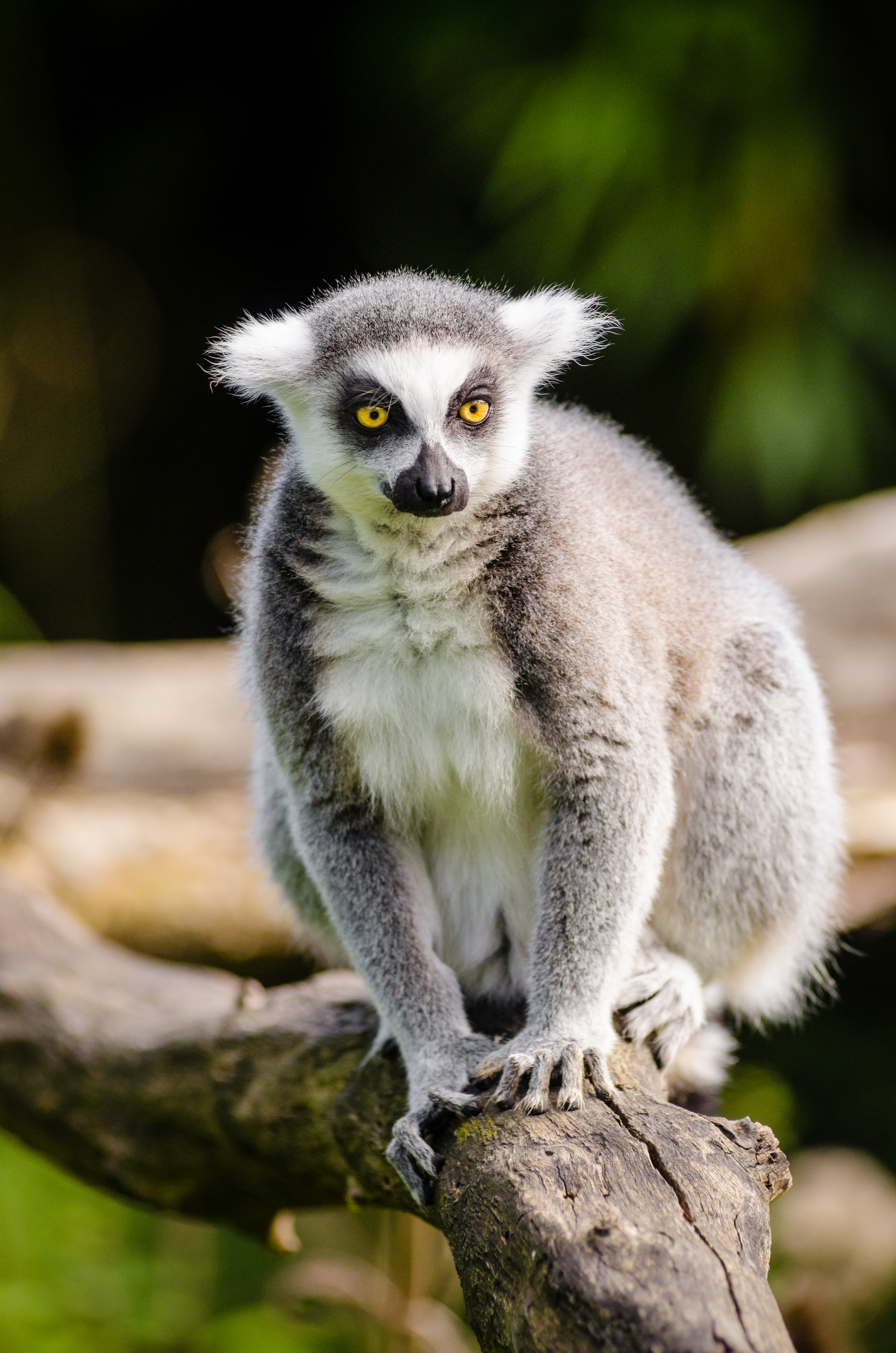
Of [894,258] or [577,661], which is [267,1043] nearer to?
[577,661]

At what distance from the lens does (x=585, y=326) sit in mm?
2453

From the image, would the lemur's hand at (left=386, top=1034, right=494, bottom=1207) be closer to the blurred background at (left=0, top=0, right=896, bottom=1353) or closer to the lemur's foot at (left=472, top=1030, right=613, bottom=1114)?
the lemur's foot at (left=472, top=1030, right=613, bottom=1114)

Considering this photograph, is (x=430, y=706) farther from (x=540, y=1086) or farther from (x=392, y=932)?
(x=540, y=1086)

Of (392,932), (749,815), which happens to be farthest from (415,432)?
(749,815)

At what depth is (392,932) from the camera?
88.8 inches

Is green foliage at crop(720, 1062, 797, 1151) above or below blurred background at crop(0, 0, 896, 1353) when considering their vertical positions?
below

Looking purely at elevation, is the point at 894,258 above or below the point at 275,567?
above

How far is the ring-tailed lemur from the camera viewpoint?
82.2 inches

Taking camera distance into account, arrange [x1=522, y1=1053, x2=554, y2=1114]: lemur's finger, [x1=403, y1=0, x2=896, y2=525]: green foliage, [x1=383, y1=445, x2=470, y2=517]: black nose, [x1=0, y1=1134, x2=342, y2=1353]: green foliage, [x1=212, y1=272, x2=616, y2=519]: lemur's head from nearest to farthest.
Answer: [x1=522, y1=1053, x2=554, y2=1114]: lemur's finger < [x1=383, y1=445, x2=470, y2=517]: black nose < [x1=212, y1=272, x2=616, y2=519]: lemur's head < [x1=0, y1=1134, x2=342, y2=1353]: green foliage < [x1=403, y1=0, x2=896, y2=525]: green foliage

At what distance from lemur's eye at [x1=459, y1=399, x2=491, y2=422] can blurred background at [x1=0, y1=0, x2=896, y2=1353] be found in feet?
3.33

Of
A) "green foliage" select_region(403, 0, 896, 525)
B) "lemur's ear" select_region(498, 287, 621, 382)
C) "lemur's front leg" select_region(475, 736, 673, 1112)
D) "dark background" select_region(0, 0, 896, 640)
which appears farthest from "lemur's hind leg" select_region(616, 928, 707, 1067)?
"green foliage" select_region(403, 0, 896, 525)

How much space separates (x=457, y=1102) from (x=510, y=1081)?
0.10 m

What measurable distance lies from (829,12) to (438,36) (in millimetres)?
1752

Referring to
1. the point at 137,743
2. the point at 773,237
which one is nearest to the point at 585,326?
the point at 137,743
